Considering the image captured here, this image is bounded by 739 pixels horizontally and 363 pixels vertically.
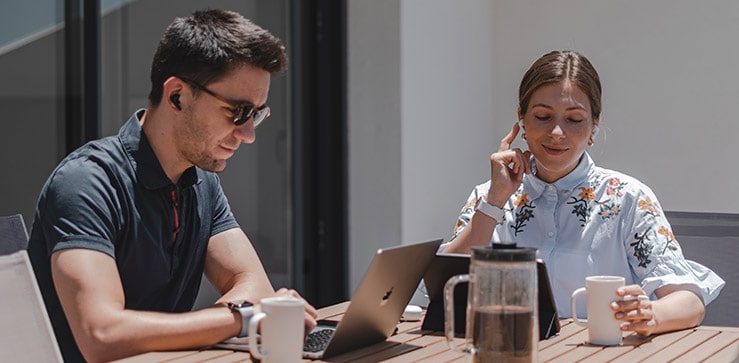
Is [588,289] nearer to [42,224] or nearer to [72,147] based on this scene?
[42,224]

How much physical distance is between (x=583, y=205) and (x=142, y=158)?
3.84ft

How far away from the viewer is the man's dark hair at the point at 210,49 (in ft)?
7.47

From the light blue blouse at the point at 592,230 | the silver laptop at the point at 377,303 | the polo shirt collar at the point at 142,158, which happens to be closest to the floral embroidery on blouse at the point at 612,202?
the light blue blouse at the point at 592,230

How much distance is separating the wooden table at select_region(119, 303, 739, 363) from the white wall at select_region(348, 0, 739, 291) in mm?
2458

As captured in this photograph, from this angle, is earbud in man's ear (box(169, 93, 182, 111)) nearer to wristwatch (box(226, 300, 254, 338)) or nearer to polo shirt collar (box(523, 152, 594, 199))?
wristwatch (box(226, 300, 254, 338))

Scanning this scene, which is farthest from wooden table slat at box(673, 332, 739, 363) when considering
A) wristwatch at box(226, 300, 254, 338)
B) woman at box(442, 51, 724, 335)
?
wristwatch at box(226, 300, 254, 338)

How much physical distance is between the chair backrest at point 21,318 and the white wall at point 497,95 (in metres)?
3.07

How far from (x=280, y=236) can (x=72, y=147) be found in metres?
1.31

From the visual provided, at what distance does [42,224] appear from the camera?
2.17m

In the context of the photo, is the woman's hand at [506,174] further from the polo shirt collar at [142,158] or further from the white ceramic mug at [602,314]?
the polo shirt collar at [142,158]

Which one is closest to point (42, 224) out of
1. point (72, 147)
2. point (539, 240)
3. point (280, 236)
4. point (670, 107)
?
point (539, 240)

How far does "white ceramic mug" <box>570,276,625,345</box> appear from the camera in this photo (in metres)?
2.01

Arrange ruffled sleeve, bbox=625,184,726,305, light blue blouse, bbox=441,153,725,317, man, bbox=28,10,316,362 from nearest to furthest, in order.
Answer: man, bbox=28,10,316,362, ruffled sleeve, bbox=625,184,726,305, light blue blouse, bbox=441,153,725,317

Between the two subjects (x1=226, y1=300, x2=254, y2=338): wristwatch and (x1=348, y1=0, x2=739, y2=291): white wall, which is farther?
(x1=348, y1=0, x2=739, y2=291): white wall
